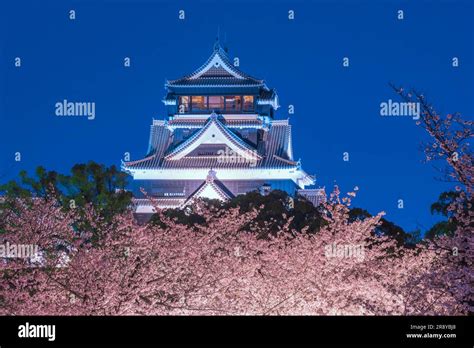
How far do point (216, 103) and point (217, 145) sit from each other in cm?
369

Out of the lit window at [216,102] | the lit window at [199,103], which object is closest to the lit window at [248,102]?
the lit window at [216,102]

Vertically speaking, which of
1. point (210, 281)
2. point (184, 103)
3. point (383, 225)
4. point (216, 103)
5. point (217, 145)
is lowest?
point (210, 281)

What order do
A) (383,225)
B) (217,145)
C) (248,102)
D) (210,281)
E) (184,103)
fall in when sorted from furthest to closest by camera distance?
(184,103) → (248,102) → (217,145) → (383,225) → (210,281)

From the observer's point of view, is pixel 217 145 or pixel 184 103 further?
pixel 184 103

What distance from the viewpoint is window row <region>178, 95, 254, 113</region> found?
5612 cm

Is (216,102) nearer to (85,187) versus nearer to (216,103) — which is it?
(216,103)

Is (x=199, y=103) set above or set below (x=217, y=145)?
above

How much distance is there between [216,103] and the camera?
56.2 meters

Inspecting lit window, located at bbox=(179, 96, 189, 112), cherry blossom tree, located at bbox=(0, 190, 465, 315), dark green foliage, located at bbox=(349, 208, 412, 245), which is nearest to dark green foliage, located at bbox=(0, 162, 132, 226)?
dark green foliage, located at bbox=(349, 208, 412, 245)

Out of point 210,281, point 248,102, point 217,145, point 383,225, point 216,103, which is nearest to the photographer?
point 210,281

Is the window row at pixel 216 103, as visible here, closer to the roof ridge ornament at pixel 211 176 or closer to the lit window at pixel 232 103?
the lit window at pixel 232 103

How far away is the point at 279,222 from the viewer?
108ft

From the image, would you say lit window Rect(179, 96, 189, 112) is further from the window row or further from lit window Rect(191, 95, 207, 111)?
lit window Rect(191, 95, 207, 111)

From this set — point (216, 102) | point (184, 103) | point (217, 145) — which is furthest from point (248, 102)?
point (217, 145)
